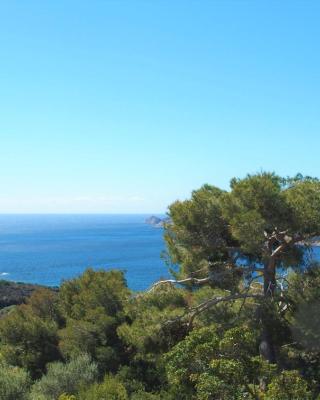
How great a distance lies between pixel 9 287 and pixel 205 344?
2210 inches

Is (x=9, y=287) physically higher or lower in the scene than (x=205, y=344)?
lower

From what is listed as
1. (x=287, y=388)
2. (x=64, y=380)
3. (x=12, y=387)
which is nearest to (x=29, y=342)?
(x=64, y=380)

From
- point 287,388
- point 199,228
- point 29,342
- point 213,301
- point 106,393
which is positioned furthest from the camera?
point 29,342

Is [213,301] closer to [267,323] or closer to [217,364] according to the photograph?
[267,323]

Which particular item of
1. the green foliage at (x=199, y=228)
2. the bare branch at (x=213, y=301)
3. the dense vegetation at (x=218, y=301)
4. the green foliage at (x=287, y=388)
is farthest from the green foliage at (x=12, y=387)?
the green foliage at (x=287, y=388)

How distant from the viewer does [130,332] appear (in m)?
14.4

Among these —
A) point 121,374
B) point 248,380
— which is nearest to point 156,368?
point 121,374

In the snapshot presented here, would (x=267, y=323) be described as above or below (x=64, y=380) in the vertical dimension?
above

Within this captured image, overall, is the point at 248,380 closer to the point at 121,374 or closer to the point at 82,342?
the point at 121,374

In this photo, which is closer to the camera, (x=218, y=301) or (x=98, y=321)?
(x=218, y=301)

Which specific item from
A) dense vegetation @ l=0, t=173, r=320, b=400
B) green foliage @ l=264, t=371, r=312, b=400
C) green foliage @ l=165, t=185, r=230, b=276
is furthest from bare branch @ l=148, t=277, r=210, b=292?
green foliage @ l=264, t=371, r=312, b=400

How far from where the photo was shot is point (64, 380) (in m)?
13.8

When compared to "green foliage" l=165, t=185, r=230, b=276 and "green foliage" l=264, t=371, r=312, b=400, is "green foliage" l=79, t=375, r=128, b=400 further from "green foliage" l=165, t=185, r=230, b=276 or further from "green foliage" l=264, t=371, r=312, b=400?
"green foliage" l=264, t=371, r=312, b=400

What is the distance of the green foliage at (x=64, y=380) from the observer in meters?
13.5
